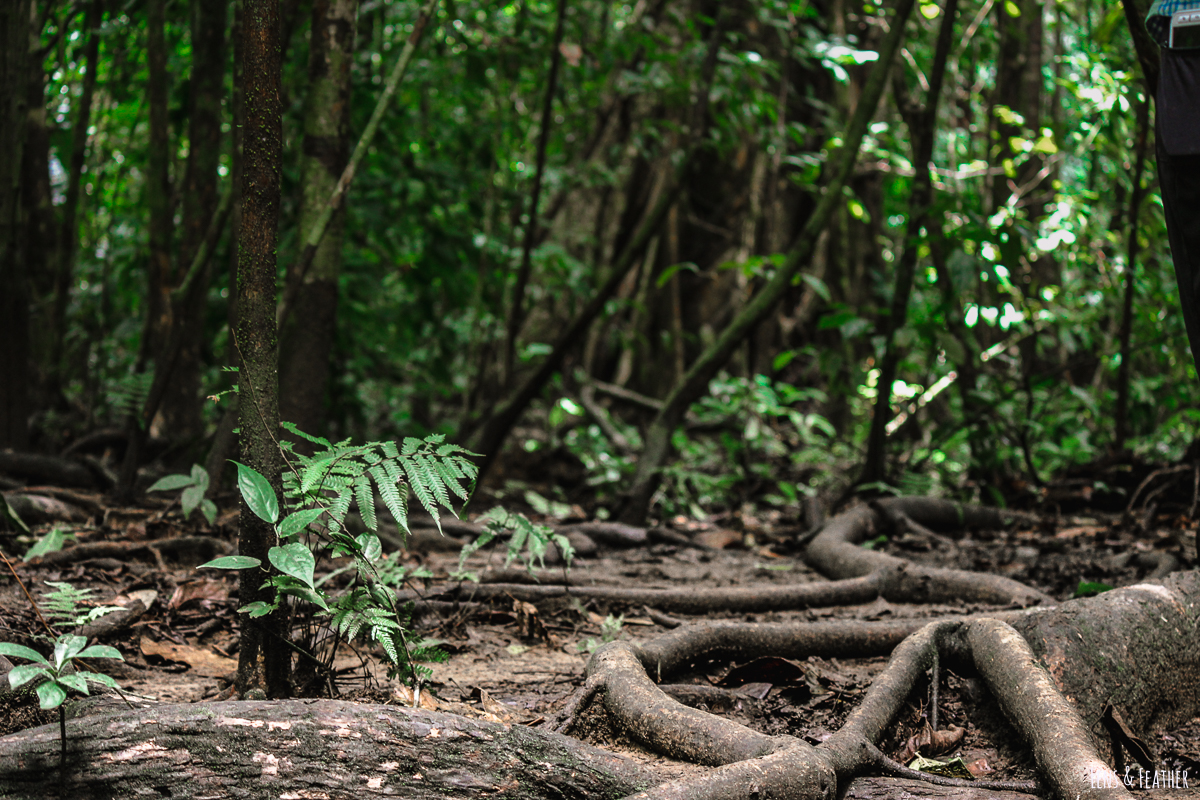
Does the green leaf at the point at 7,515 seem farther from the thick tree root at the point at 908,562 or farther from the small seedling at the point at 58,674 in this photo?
the thick tree root at the point at 908,562

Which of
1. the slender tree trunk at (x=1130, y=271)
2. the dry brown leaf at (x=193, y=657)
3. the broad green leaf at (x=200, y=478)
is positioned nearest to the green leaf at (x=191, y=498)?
the broad green leaf at (x=200, y=478)

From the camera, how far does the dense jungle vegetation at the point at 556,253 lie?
4773mm

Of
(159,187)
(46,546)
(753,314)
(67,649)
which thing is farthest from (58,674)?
(753,314)

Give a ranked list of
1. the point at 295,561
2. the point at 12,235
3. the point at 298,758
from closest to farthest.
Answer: the point at 298,758 < the point at 295,561 < the point at 12,235

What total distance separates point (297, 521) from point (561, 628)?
1.64m

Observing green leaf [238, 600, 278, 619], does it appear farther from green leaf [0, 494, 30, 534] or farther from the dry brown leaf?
green leaf [0, 494, 30, 534]

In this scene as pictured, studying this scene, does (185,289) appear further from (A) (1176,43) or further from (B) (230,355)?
(A) (1176,43)

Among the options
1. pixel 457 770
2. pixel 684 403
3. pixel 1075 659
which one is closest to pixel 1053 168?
pixel 684 403

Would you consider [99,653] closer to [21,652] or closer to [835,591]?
[21,652]

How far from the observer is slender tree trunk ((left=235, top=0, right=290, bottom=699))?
1865 millimetres

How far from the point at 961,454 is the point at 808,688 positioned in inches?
224

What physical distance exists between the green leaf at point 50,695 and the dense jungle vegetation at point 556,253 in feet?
6.42

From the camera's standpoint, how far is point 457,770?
5.05ft

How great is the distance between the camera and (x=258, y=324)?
74.3 inches
